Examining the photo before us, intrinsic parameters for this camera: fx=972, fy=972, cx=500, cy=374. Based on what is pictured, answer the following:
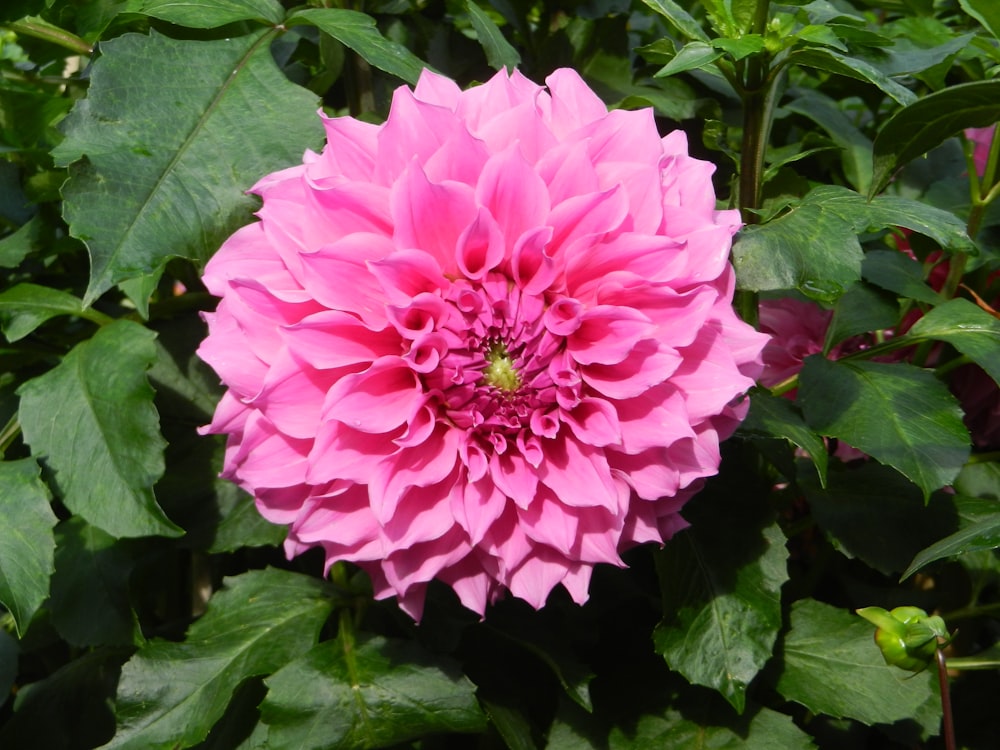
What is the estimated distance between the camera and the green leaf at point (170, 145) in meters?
0.61

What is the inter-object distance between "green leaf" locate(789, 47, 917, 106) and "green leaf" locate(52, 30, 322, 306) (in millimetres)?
354

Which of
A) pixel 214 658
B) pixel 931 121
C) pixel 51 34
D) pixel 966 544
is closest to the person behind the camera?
pixel 966 544

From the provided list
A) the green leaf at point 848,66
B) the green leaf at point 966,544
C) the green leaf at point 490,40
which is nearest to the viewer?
the green leaf at point 966,544

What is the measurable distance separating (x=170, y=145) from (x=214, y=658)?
40cm

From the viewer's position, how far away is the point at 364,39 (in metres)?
Result: 0.71

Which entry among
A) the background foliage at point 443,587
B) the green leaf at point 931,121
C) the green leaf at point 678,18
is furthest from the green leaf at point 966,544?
the green leaf at point 678,18

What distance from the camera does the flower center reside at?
0.65 meters

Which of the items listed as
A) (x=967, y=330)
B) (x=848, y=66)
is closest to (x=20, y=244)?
(x=848, y=66)

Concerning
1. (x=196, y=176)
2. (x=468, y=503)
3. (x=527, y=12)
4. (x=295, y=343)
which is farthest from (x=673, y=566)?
(x=527, y=12)

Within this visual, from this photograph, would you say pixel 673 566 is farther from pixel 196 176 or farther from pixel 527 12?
pixel 527 12

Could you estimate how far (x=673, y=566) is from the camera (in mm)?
749

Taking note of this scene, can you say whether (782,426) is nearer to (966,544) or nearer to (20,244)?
(966,544)

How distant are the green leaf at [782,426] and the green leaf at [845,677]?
18cm

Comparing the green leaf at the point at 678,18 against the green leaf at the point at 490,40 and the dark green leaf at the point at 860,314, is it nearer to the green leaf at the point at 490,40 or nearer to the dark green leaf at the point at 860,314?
the green leaf at the point at 490,40
